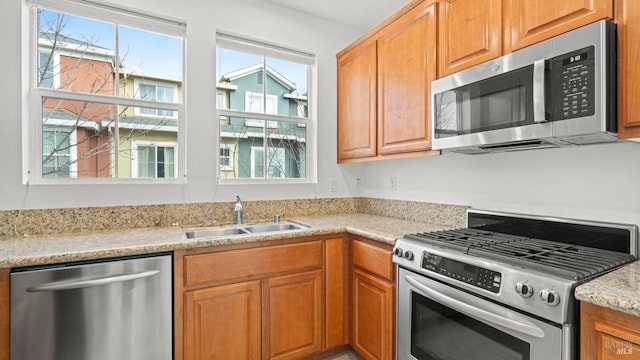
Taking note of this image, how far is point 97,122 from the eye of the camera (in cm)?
210

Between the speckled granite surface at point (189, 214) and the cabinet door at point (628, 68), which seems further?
the speckled granite surface at point (189, 214)

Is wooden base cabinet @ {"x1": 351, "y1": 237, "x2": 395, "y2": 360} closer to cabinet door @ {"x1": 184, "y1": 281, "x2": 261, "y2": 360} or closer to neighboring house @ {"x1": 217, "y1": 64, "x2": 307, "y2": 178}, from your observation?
cabinet door @ {"x1": 184, "y1": 281, "x2": 261, "y2": 360}

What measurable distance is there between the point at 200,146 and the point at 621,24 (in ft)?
7.65

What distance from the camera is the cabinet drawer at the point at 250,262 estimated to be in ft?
5.60

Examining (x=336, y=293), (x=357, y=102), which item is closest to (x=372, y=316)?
(x=336, y=293)

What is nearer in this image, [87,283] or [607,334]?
[607,334]

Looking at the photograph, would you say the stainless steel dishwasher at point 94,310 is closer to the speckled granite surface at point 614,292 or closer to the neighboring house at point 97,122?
the neighboring house at point 97,122

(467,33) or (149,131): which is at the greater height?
(467,33)

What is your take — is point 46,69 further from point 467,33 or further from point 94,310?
point 467,33

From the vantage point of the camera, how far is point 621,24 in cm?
115

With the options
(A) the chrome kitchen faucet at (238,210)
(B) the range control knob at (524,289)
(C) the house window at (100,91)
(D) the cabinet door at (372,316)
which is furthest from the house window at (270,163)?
(B) the range control knob at (524,289)

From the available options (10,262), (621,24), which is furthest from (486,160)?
(10,262)

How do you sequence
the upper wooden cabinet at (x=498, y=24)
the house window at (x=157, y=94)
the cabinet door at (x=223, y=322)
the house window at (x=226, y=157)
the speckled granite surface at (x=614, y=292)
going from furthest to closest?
the house window at (x=226, y=157)
the house window at (x=157, y=94)
the cabinet door at (x=223, y=322)
the upper wooden cabinet at (x=498, y=24)
the speckled granite surface at (x=614, y=292)

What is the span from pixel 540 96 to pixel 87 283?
215cm
